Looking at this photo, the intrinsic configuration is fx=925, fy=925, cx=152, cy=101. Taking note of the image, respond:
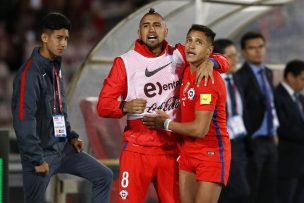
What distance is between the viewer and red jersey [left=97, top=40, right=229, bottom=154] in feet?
23.3

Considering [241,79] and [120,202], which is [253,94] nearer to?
[241,79]

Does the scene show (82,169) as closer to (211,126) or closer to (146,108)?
(146,108)

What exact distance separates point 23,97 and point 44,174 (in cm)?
64

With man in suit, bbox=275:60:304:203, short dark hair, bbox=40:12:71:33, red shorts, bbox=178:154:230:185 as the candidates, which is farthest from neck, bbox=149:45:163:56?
man in suit, bbox=275:60:304:203

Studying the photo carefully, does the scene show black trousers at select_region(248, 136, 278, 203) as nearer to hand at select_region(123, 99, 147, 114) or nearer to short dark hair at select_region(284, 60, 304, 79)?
short dark hair at select_region(284, 60, 304, 79)

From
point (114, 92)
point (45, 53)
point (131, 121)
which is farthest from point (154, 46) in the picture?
point (45, 53)

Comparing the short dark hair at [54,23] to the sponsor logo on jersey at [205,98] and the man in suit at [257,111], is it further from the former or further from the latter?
the man in suit at [257,111]

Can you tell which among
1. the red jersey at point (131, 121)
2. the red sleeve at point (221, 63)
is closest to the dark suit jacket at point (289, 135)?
the red sleeve at point (221, 63)

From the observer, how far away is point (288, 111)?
1010 cm

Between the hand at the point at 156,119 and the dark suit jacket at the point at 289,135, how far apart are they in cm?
339

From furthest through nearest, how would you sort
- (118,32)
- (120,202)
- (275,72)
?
1. (275,72)
2. (118,32)
3. (120,202)

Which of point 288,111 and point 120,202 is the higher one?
point 288,111

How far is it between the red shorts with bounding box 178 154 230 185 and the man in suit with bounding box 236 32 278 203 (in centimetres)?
273

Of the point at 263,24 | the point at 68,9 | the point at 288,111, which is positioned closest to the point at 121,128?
the point at 288,111
